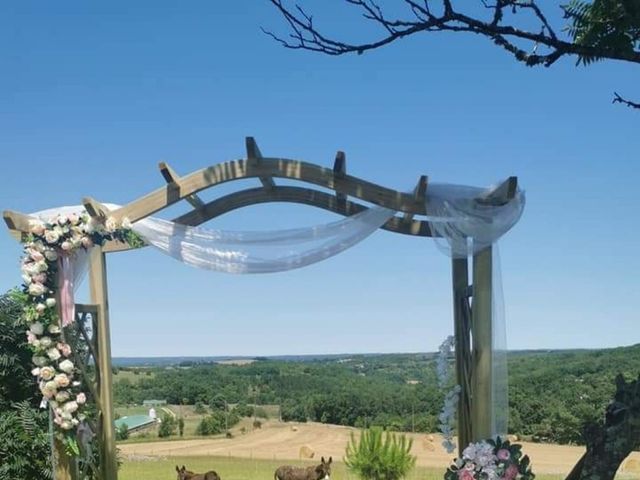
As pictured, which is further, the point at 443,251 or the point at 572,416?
the point at 572,416

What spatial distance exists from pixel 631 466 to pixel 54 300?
594 centimetres

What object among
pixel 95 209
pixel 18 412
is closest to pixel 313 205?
pixel 95 209

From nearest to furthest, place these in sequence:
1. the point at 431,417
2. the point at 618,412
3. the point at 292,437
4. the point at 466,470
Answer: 1. the point at 618,412
2. the point at 466,470
3. the point at 431,417
4. the point at 292,437

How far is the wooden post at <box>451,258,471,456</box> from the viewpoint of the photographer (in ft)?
15.4

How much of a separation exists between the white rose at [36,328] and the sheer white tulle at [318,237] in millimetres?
389

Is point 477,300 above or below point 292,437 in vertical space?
above

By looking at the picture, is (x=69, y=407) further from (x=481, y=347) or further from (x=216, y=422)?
(x=216, y=422)

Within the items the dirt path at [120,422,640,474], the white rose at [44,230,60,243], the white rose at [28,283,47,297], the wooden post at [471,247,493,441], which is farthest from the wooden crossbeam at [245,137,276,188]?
the dirt path at [120,422,640,474]

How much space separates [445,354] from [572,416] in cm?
583

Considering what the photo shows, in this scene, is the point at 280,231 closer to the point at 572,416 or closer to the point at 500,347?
the point at 500,347

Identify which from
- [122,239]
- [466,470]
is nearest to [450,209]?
[466,470]

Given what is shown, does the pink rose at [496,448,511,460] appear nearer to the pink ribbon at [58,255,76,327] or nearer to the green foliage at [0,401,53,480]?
the pink ribbon at [58,255,76,327]

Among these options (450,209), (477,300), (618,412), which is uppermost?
(450,209)

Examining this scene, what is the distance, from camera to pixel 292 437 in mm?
12773
